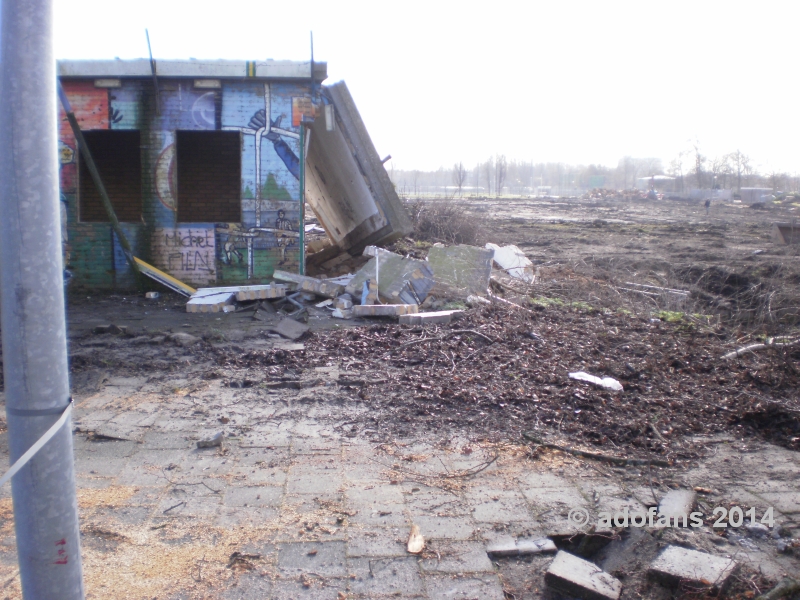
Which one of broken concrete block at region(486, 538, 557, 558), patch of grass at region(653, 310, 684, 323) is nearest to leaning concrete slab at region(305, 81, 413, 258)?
patch of grass at region(653, 310, 684, 323)

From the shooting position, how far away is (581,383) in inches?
218

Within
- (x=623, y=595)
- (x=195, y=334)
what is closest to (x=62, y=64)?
(x=195, y=334)

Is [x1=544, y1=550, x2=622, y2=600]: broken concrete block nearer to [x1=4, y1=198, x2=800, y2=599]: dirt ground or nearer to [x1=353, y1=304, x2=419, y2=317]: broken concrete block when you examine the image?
[x1=4, y1=198, x2=800, y2=599]: dirt ground

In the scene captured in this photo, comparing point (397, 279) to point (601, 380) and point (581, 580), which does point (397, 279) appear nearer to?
point (601, 380)

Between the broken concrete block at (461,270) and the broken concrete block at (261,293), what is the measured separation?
2.40 metres

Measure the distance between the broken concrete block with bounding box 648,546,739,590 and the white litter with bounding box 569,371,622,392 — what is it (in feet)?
8.34

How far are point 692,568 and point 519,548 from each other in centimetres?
80

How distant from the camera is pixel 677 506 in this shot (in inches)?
137

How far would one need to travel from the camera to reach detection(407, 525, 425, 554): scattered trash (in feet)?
10.2

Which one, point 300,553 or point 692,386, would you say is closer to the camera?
point 300,553

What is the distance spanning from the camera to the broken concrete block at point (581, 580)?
2.75m

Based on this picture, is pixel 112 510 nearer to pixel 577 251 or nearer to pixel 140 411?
pixel 140 411

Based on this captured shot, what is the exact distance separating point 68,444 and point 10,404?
19cm

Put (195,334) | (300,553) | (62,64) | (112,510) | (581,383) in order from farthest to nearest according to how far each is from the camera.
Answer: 1. (62,64)
2. (195,334)
3. (581,383)
4. (112,510)
5. (300,553)
